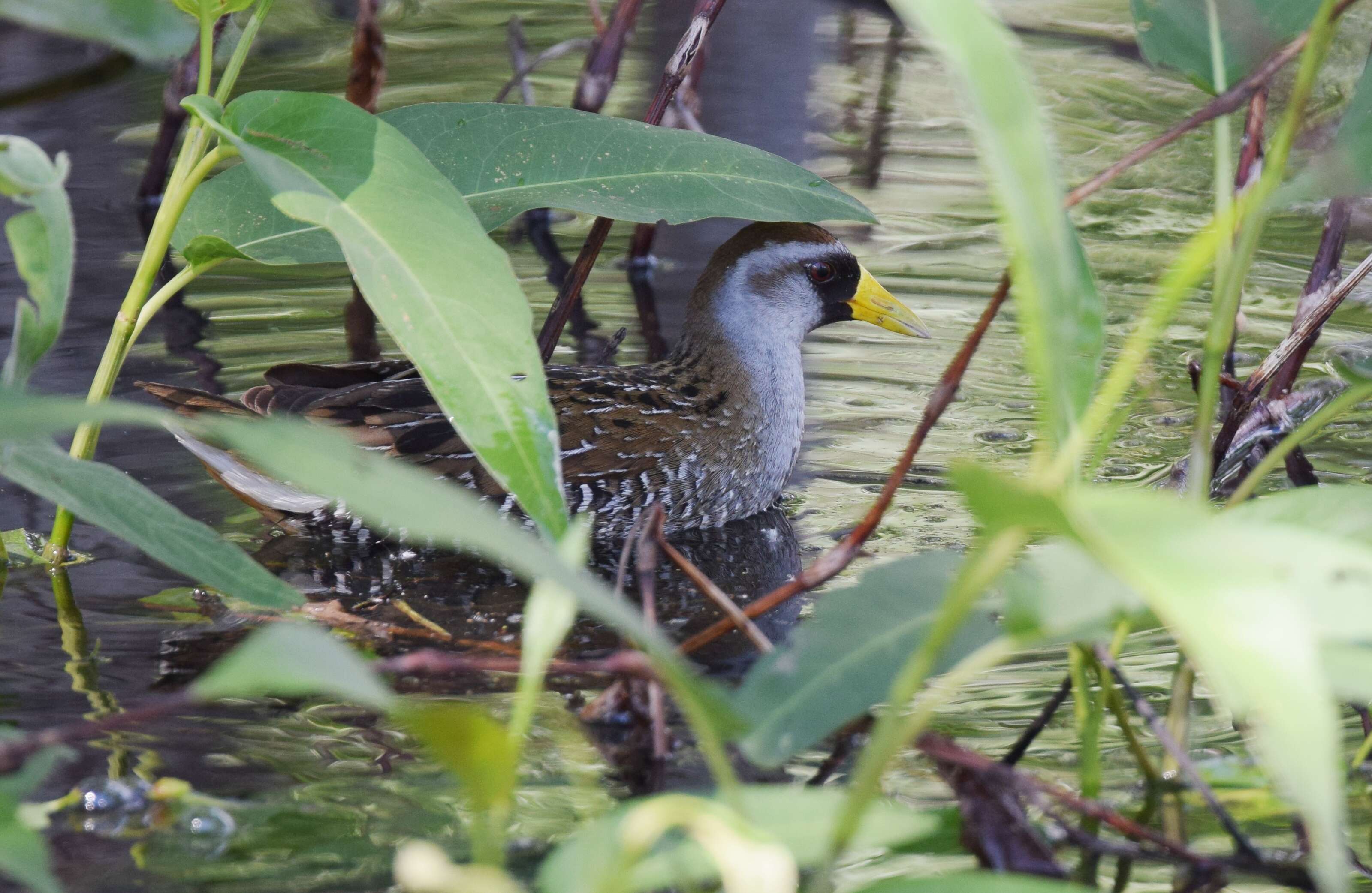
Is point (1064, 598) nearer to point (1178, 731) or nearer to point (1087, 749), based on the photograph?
point (1087, 749)

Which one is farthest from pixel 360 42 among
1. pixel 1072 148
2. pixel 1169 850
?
pixel 1072 148

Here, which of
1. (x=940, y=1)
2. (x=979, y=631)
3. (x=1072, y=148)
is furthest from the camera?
(x=1072, y=148)

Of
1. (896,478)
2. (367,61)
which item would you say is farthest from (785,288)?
(896,478)

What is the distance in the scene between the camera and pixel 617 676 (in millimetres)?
2127

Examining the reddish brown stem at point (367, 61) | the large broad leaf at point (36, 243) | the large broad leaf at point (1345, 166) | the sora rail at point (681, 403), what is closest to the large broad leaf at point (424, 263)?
the large broad leaf at point (36, 243)

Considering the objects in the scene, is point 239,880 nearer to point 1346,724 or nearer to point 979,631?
point 979,631

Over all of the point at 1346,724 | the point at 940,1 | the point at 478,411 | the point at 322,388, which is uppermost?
the point at 940,1

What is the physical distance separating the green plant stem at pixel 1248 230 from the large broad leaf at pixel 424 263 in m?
0.73

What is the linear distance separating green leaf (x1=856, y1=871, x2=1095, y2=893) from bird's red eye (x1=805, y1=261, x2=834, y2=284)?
3225 millimetres

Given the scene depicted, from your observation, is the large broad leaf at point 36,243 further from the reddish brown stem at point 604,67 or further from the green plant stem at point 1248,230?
the reddish brown stem at point 604,67

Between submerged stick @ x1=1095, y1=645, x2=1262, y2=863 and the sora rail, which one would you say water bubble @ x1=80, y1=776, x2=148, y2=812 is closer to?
submerged stick @ x1=1095, y1=645, x2=1262, y2=863

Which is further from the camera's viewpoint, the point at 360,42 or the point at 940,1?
the point at 360,42

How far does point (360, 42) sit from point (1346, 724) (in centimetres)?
299

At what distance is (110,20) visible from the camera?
4.99 ft
